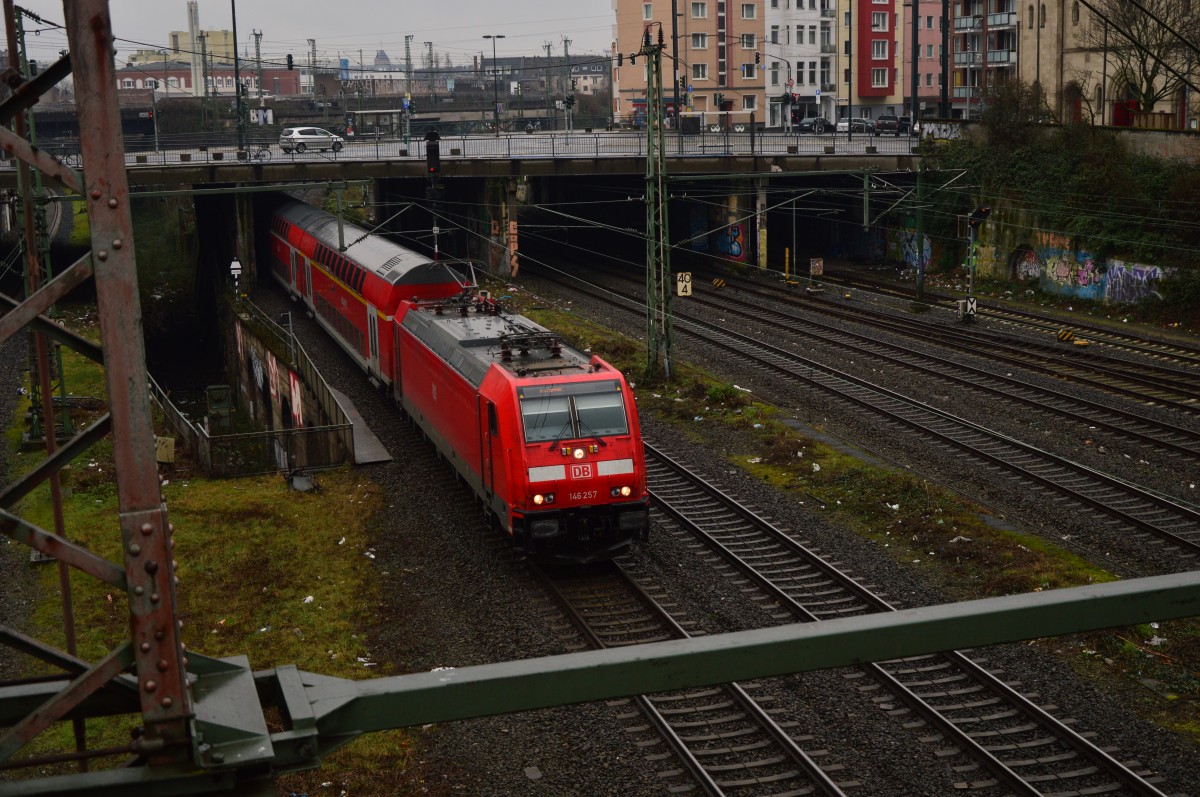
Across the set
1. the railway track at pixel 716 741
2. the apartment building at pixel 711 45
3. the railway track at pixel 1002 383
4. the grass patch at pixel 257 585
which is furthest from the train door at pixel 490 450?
the apartment building at pixel 711 45

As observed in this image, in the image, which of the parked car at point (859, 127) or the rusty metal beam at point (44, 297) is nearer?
the rusty metal beam at point (44, 297)

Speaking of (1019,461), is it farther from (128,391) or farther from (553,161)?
(553,161)

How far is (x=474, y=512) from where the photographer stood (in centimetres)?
2008

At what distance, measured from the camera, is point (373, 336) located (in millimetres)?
28344

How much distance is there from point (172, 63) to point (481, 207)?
12590 centimetres

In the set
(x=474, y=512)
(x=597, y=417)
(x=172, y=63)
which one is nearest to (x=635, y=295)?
(x=474, y=512)

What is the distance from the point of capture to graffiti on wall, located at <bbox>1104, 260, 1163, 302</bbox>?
121 ft

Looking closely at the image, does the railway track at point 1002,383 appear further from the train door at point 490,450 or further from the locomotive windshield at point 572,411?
the train door at point 490,450

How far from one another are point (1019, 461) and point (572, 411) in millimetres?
9524

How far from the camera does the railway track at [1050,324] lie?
31.2 metres

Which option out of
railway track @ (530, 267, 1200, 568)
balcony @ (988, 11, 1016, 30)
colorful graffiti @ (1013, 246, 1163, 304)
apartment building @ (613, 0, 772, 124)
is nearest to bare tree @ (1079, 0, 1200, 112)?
colorful graffiti @ (1013, 246, 1163, 304)

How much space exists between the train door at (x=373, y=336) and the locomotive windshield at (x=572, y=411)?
11.5 meters

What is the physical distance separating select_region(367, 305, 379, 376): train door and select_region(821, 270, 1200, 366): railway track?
747 inches

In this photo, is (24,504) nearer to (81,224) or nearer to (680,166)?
(680,166)
